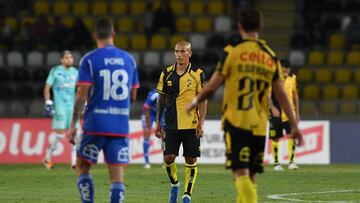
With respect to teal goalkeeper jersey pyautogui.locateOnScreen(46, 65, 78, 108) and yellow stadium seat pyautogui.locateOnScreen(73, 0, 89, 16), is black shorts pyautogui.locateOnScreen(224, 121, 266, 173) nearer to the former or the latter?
teal goalkeeper jersey pyautogui.locateOnScreen(46, 65, 78, 108)

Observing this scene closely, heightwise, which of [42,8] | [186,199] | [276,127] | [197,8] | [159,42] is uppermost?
[197,8]

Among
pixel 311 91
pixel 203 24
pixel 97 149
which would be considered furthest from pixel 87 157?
pixel 203 24

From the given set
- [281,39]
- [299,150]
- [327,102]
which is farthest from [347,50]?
[299,150]

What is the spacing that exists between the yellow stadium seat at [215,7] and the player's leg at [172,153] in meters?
20.5

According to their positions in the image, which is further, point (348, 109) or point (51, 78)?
point (348, 109)

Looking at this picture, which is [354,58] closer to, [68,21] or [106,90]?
[68,21]

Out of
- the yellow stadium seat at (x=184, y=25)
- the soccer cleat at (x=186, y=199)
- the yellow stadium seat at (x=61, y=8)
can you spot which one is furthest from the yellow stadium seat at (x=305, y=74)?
the soccer cleat at (x=186, y=199)

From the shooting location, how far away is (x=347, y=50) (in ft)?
110

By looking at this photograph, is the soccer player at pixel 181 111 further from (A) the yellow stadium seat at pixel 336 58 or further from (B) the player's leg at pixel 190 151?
(A) the yellow stadium seat at pixel 336 58

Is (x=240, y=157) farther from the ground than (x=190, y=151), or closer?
closer

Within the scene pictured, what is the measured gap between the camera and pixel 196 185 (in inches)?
710

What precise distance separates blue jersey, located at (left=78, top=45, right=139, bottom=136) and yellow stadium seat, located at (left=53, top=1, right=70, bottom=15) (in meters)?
24.4

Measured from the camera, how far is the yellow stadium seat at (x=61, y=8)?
116 feet

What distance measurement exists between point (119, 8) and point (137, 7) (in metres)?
0.61
